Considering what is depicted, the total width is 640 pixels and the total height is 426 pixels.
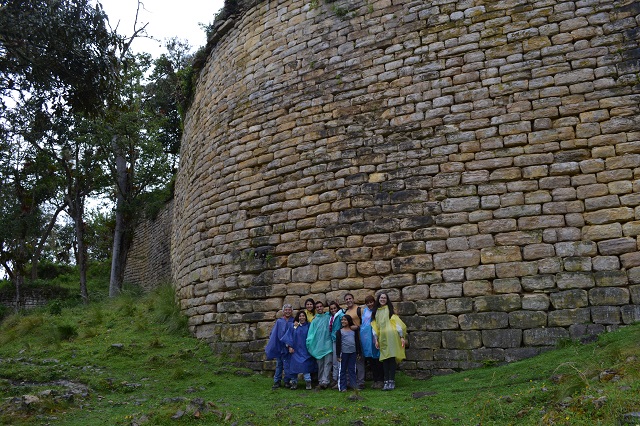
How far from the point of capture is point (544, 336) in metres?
6.30

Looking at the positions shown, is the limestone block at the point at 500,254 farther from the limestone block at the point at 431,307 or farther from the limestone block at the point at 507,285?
the limestone block at the point at 431,307

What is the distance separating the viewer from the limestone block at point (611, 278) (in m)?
6.18

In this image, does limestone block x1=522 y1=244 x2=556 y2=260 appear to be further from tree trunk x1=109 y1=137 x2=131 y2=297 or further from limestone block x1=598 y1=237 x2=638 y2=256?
tree trunk x1=109 y1=137 x2=131 y2=297

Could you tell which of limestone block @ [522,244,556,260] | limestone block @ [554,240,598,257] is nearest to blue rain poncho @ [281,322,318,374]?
limestone block @ [522,244,556,260]

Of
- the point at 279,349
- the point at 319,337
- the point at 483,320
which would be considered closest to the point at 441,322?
the point at 483,320

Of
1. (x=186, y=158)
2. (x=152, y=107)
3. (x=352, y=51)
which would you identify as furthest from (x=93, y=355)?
(x=152, y=107)

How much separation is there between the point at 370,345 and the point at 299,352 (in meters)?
0.95

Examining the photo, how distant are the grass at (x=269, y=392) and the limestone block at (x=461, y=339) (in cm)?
35

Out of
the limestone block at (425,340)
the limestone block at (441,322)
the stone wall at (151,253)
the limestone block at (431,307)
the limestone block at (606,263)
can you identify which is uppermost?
the stone wall at (151,253)

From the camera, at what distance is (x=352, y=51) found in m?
8.56

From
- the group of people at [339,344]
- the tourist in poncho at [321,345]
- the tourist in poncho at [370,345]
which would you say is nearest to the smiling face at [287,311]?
the group of people at [339,344]

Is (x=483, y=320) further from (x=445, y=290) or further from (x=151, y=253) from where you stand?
(x=151, y=253)

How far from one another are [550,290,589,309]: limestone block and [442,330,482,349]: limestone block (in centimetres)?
94

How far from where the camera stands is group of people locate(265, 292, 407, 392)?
262 inches
